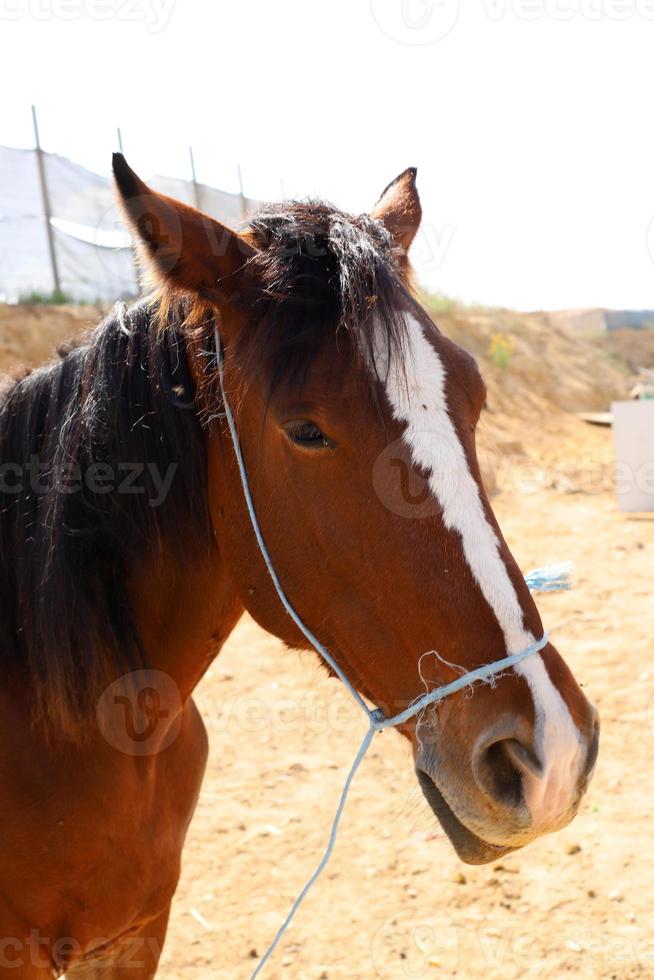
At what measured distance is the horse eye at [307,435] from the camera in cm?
167

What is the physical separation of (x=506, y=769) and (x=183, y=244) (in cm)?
130

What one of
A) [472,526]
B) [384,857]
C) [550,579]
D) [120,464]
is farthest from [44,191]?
[472,526]

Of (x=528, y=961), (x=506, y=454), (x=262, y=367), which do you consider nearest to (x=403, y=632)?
(x=262, y=367)

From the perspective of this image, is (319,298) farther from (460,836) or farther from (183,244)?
(460,836)

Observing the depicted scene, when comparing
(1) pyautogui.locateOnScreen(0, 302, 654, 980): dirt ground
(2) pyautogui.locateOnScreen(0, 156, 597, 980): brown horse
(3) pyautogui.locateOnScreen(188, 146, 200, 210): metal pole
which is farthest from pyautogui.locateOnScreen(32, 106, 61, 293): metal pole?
(2) pyautogui.locateOnScreen(0, 156, 597, 980): brown horse

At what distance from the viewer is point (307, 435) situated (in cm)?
168

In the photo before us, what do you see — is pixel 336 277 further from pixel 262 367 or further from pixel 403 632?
pixel 403 632

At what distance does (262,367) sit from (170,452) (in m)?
0.34

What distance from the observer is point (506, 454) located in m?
15.4

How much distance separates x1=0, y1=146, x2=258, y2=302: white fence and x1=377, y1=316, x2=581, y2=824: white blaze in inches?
417

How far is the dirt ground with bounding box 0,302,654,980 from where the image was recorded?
329 cm

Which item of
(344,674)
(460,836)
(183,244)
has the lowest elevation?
(460,836)

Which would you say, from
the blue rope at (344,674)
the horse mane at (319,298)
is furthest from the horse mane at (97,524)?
the horse mane at (319,298)

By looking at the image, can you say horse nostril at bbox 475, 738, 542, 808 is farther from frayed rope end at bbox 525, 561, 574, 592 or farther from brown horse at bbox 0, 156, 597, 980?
frayed rope end at bbox 525, 561, 574, 592
